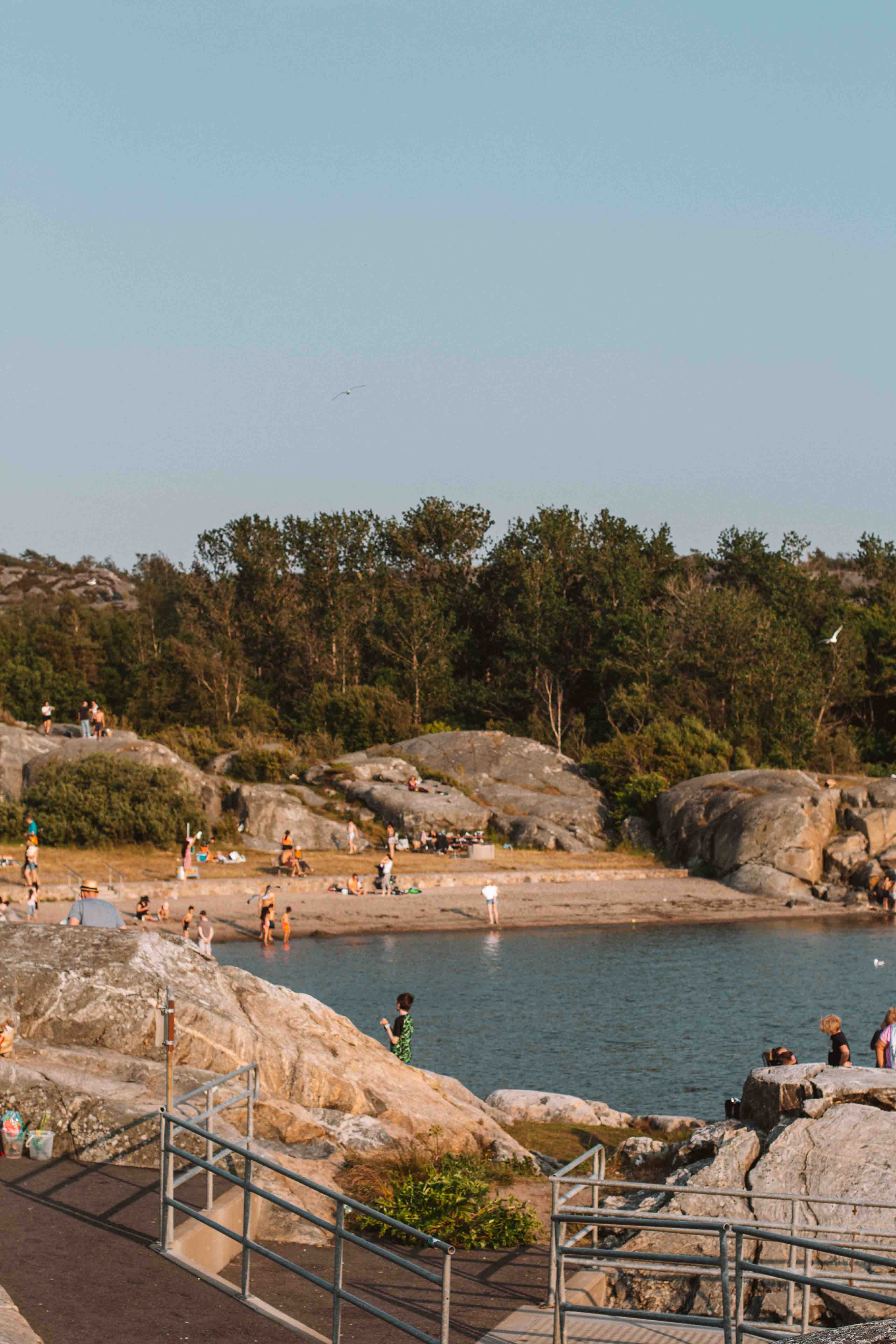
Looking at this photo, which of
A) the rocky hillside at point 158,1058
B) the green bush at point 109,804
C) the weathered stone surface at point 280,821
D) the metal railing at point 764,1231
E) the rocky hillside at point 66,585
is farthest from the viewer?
the rocky hillside at point 66,585

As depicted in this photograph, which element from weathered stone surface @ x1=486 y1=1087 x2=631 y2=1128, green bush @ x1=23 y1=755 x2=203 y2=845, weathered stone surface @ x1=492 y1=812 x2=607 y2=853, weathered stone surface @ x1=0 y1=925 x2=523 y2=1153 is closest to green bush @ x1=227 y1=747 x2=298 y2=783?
green bush @ x1=23 y1=755 x2=203 y2=845

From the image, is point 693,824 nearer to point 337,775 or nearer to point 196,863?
point 337,775

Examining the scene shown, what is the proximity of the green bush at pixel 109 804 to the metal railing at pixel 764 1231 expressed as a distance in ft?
126

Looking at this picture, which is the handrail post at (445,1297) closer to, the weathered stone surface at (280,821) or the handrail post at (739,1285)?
the handrail post at (739,1285)

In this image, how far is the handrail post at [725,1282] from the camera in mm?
7312

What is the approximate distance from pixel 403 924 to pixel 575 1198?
3193 cm

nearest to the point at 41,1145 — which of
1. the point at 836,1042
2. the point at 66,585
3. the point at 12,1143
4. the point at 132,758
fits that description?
the point at 12,1143

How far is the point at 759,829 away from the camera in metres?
53.8

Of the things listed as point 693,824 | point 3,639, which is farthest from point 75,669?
point 693,824

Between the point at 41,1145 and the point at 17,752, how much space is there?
44023 millimetres

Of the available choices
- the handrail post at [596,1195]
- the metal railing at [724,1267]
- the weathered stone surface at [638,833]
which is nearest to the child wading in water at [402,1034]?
the handrail post at [596,1195]

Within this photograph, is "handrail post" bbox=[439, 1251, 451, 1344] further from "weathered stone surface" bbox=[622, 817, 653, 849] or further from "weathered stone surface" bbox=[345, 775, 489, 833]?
"weathered stone surface" bbox=[622, 817, 653, 849]

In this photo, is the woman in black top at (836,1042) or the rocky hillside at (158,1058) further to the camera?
the woman in black top at (836,1042)

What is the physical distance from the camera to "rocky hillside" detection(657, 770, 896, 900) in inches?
2090
